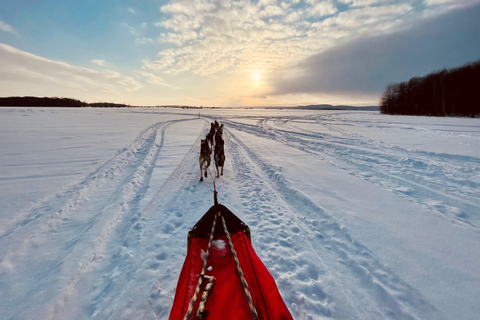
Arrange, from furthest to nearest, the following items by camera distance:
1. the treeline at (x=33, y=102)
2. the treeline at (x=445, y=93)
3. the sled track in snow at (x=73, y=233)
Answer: the treeline at (x=33, y=102), the treeline at (x=445, y=93), the sled track in snow at (x=73, y=233)

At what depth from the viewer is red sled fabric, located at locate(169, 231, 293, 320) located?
4.44 ft

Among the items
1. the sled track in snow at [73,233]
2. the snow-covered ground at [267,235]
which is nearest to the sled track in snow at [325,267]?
the snow-covered ground at [267,235]

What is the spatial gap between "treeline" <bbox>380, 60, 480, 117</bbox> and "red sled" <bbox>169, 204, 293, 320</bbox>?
53.6 meters

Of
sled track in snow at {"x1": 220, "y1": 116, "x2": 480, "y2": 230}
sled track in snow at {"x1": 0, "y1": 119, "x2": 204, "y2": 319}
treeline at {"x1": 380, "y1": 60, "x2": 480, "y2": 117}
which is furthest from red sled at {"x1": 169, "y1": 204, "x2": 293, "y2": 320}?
treeline at {"x1": 380, "y1": 60, "x2": 480, "y2": 117}

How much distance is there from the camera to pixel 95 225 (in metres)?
3.58

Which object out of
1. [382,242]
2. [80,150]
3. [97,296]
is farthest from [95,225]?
[80,150]

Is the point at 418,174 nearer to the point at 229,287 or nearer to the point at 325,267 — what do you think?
the point at 325,267

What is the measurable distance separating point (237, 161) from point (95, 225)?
5.26 metres

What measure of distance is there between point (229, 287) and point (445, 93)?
59537 millimetres

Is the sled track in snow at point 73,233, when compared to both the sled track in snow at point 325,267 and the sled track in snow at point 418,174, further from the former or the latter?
the sled track in snow at point 418,174

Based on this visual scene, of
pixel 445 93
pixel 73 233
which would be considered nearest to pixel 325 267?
pixel 73 233

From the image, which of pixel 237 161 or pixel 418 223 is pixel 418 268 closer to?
pixel 418 223

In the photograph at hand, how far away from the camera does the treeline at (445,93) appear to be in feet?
125

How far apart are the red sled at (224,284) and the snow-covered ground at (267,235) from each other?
2.74 ft
